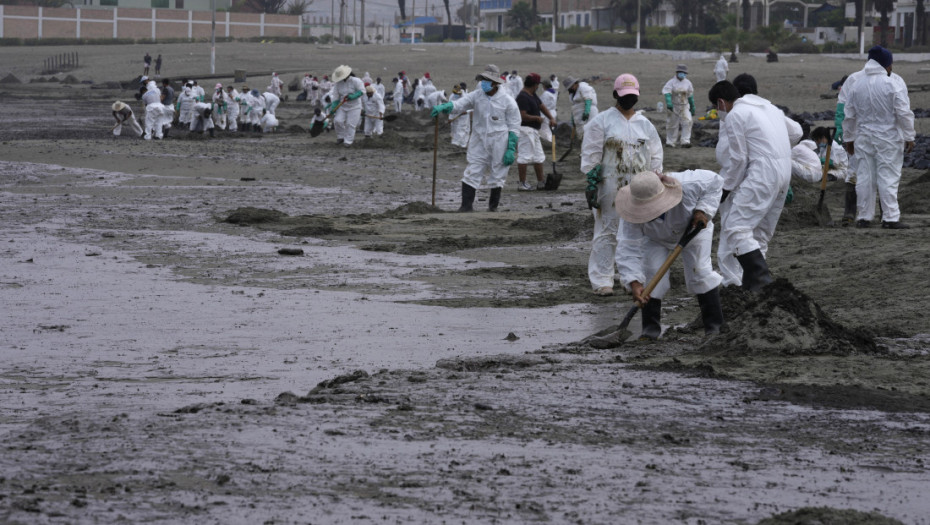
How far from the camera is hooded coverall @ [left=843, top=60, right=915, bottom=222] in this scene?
12.5 metres

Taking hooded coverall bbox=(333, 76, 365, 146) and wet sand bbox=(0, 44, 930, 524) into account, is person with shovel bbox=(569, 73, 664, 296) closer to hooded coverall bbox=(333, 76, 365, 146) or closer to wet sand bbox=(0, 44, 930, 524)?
wet sand bbox=(0, 44, 930, 524)

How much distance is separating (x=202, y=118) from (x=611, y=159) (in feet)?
85.7

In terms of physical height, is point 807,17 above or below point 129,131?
above

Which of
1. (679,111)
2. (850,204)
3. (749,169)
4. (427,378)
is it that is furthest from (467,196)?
(679,111)

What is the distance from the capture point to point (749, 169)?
884 centimetres

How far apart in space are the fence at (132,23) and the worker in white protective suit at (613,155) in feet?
288

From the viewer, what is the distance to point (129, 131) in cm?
3503

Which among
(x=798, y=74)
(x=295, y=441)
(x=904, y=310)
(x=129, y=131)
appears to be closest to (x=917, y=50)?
(x=798, y=74)

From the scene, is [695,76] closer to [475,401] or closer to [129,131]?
[129,131]

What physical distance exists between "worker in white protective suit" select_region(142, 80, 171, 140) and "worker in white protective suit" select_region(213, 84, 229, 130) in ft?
10.8

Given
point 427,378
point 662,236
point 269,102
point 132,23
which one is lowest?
point 427,378

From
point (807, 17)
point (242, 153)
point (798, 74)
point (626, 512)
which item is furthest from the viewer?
point (807, 17)

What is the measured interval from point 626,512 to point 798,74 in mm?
49865

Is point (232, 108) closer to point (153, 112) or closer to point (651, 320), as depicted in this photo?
point (153, 112)
